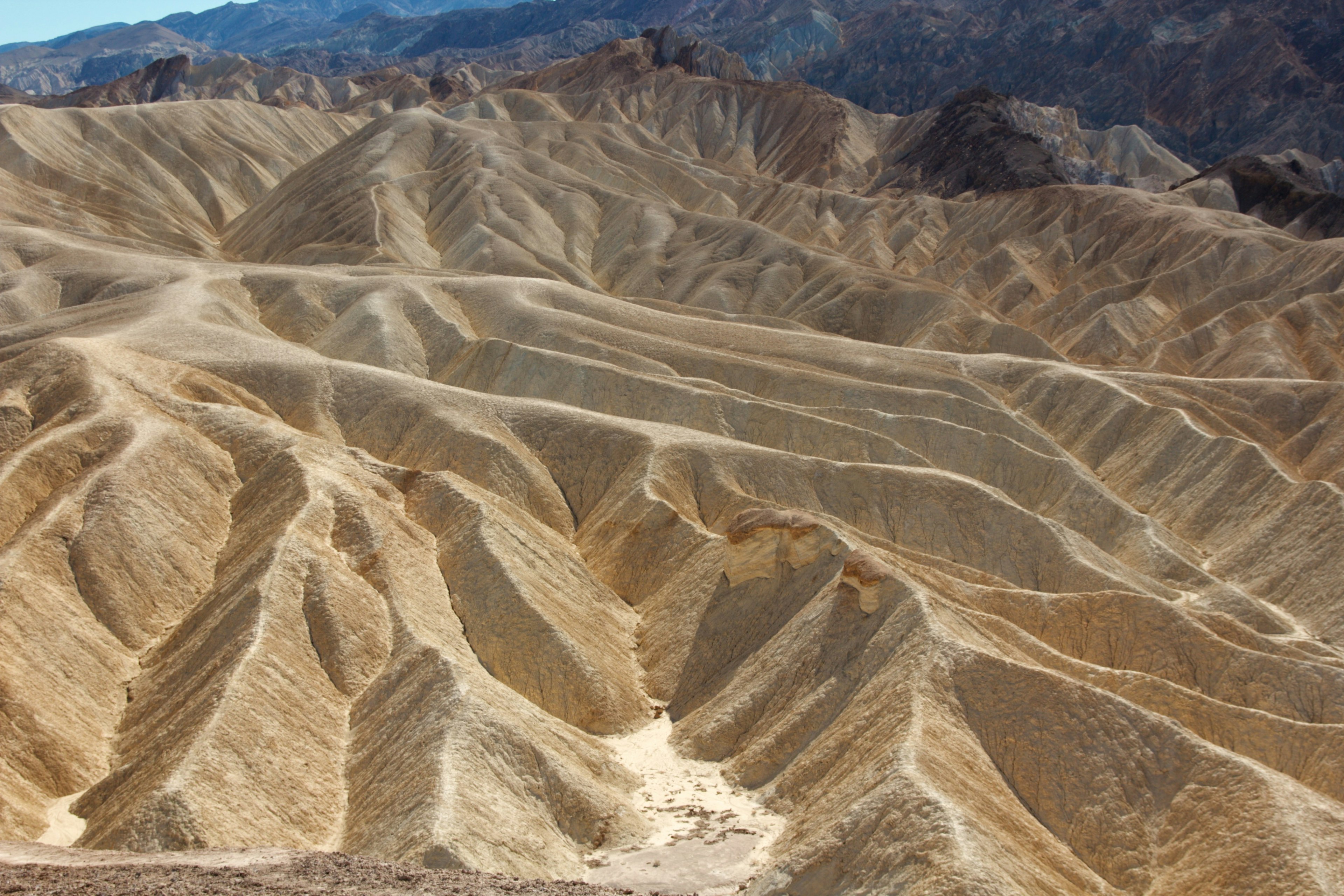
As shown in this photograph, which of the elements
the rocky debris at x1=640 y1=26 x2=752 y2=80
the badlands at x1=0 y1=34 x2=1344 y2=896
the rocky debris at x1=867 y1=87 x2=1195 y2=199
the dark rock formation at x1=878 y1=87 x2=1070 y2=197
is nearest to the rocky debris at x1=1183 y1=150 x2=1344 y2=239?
the rocky debris at x1=867 y1=87 x2=1195 y2=199

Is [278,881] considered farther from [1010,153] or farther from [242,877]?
[1010,153]

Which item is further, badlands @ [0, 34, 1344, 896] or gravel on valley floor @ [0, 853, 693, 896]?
badlands @ [0, 34, 1344, 896]

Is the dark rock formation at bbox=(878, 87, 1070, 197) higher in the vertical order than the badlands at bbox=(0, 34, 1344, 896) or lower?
higher

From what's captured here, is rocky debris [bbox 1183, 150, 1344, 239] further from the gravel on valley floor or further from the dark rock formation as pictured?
the gravel on valley floor

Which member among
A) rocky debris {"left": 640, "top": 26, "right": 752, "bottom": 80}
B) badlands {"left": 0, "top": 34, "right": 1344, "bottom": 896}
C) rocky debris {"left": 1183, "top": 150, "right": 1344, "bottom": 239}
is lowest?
badlands {"left": 0, "top": 34, "right": 1344, "bottom": 896}

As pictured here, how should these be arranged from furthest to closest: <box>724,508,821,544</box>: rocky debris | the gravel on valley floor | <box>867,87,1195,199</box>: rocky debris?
<box>867,87,1195,199</box>: rocky debris → <box>724,508,821,544</box>: rocky debris → the gravel on valley floor

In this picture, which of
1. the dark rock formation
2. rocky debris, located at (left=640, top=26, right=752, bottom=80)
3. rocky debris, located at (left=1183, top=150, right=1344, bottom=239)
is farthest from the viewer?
rocky debris, located at (left=640, top=26, right=752, bottom=80)

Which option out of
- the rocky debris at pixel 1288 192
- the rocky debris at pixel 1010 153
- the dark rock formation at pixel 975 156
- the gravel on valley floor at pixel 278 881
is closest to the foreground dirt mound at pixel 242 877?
the gravel on valley floor at pixel 278 881

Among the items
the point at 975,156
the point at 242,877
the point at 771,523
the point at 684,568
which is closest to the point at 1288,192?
the point at 975,156
